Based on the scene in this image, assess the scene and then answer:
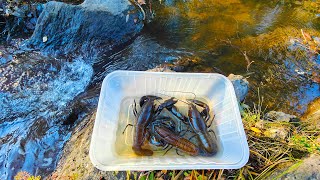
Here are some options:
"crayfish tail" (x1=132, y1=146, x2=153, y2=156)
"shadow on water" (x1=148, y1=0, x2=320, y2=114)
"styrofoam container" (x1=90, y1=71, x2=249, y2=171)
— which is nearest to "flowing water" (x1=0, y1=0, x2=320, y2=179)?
"shadow on water" (x1=148, y1=0, x2=320, y2=114)

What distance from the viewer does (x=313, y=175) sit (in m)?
2.24

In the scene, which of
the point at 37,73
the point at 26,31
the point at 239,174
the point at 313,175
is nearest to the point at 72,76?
the point at 37,73

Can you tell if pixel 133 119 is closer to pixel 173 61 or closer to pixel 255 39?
pixel 173 61

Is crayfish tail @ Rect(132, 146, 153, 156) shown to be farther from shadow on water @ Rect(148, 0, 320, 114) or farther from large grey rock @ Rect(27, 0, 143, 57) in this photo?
large grey rock @ Rect(27, 0, 143, 57)

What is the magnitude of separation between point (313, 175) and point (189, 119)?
136cm

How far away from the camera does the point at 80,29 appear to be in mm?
5102

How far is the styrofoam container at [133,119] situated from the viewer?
2309mm

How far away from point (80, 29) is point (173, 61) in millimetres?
2014

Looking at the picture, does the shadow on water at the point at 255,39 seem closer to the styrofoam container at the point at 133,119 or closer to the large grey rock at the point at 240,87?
the large grey rock at the point at 240,87

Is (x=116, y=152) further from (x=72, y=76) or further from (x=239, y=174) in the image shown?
(x=72, y=76)

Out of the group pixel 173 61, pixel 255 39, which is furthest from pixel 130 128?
pixel 255 39

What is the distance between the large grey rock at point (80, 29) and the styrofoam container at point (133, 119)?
7.49 ft

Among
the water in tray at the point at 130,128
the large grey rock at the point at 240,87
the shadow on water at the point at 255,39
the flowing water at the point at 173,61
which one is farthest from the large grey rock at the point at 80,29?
the large grey rock at the point at 240,87

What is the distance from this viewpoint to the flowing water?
3.51 m
